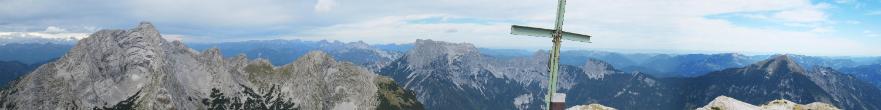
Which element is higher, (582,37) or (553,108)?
(582,37)

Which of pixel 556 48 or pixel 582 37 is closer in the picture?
pixel 556 48

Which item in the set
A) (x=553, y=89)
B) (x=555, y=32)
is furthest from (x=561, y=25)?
(x=553, y=89)

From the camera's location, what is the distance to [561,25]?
38.2 meters

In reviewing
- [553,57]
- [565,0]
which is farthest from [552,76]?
[565,0]

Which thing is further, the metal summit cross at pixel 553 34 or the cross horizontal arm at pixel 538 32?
the cross horizontal arm at pixel 538 32

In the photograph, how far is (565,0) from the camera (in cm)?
3831

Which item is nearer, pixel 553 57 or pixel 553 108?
pixel 553 57

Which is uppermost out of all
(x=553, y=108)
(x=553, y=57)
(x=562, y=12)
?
(x=562, y=12)

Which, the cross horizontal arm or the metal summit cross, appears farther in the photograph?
the cross horizontal arm

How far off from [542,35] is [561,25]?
52.5 inches

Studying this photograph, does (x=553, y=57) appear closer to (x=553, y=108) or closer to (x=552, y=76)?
(x=552, y=76)

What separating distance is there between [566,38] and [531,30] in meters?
2.03

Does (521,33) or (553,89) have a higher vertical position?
(521,33)

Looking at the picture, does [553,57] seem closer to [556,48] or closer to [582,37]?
[556,48]
